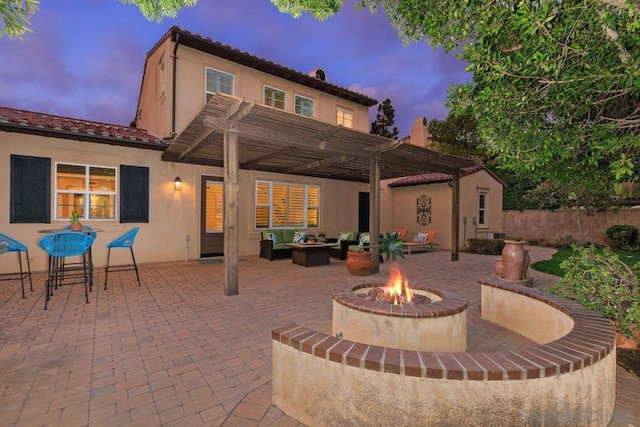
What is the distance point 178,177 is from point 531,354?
9179 millimetres

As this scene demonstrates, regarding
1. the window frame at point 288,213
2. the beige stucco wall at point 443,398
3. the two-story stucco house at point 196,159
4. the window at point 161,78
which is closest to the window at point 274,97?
the two-story stucco house at point 196,159

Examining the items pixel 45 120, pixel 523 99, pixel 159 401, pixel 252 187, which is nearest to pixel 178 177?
pixel 252 187

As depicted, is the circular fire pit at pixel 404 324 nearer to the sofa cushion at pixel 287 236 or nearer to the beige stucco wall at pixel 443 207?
the sofa cushion at pixel 287 236

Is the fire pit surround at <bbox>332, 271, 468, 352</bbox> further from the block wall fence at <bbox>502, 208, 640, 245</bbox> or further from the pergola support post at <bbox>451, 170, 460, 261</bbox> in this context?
the block wall fence at <bbox>502, 208, 640, 245</bbox>

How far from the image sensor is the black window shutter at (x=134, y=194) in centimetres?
801

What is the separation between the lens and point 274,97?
35.2 feet

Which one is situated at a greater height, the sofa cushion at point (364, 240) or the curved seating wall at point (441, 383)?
the sofa cushion at point (364, 240)

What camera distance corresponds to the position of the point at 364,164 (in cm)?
995

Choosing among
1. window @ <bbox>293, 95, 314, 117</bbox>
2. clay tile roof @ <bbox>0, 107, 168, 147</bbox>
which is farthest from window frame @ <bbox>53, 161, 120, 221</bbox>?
window @ <bbox>293, 95, 314, 117</bbox>

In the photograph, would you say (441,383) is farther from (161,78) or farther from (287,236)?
(161,78)

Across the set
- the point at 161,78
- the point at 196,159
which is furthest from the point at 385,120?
the point at 196,159

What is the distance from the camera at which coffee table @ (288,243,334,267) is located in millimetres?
8516

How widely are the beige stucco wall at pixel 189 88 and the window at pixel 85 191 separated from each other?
2.18 metres

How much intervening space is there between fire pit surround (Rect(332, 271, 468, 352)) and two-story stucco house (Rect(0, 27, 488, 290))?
302 centimetres
